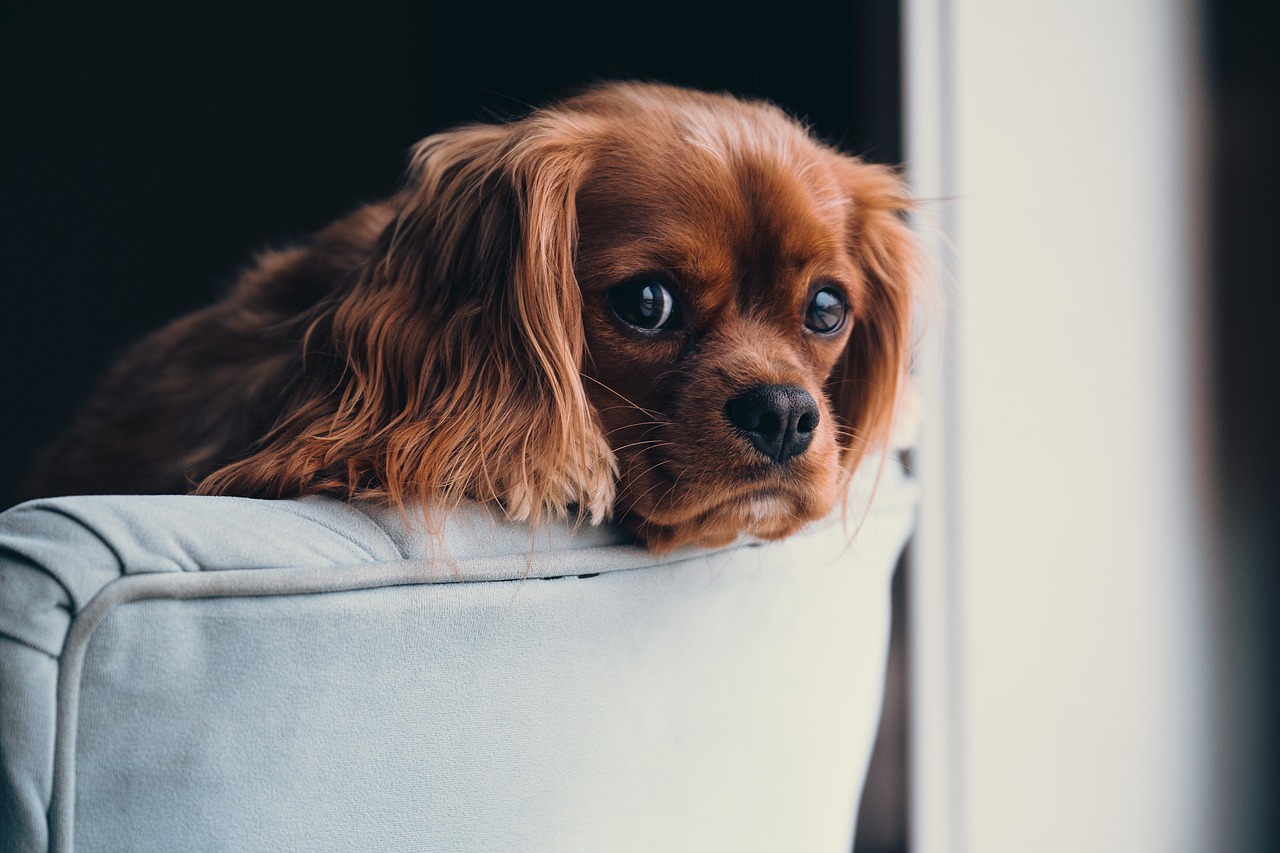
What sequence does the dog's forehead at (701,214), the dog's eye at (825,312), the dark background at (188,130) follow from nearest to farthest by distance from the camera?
the dog's forehead at (701,214)
the dog's eye at (825,312)
the dark background at (188,130)

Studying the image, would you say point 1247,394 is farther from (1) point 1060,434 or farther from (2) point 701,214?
(2) point 701,214

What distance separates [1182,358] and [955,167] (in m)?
0.70

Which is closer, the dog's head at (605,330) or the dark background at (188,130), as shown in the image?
the dog's head at (605,330)

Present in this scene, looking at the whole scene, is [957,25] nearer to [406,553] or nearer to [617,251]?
[617,251]

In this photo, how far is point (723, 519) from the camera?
3.37 feet

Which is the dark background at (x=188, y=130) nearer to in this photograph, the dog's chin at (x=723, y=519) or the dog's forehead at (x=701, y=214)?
the dog's forehead at (x=701, y=214)

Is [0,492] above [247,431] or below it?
below

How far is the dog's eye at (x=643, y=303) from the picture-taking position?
1.10 metres

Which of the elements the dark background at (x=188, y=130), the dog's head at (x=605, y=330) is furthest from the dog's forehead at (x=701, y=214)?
the dark background at (x=188, y=130)

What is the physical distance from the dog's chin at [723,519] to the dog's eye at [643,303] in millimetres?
226

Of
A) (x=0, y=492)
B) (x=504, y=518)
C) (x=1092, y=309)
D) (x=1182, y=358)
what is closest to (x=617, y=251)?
(x=504, y=518)

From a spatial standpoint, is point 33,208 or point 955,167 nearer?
point 955,167

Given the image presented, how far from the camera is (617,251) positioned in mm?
1109

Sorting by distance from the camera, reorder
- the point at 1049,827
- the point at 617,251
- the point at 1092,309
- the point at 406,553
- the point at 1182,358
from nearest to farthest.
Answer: the point at 406,553 → the point at 617,251 → the point at 1182,358 → the point at 1092,309 → the point at 1049,827
